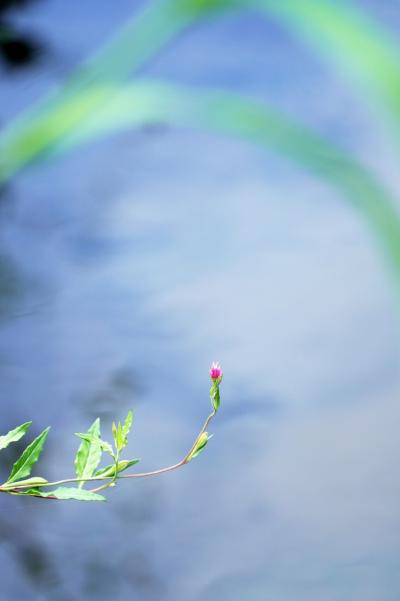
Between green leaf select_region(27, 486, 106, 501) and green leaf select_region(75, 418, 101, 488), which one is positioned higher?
green leaf select_region(75, 418, 101, 488)

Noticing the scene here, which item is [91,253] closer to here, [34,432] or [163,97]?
[34,432]

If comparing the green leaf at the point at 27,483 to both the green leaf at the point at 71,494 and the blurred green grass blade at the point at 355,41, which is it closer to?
the green leaf at the point at 71,494

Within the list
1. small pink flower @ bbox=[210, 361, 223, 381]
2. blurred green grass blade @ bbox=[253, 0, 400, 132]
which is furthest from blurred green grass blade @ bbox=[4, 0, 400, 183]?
small pink flower @ bbox=[210, 361, 223, 381]

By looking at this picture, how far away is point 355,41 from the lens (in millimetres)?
342

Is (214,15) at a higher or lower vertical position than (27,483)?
higher

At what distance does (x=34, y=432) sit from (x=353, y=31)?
73cm

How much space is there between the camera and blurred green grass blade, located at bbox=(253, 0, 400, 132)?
0.31 meters

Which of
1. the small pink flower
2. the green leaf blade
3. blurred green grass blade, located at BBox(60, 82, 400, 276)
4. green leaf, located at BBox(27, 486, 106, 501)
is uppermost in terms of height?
blurred green grass blade, located at BBox(60, 82, 400, 276)

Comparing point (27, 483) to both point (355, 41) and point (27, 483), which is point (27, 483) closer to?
point (27, 483)

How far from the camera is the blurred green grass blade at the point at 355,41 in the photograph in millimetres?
312

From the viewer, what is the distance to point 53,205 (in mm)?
1362

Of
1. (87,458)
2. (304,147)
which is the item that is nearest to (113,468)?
(87,458)

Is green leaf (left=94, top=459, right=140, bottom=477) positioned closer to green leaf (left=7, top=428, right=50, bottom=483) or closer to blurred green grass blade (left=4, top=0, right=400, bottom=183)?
green leaf (left=7, top=428, right=50, bottom=483)

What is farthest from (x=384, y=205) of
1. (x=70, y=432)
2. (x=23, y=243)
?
(x=23, y=243)
